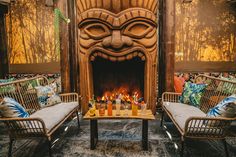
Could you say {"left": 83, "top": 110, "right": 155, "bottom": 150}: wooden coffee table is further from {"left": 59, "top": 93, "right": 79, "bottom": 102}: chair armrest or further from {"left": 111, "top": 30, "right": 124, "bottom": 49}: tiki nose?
{"left": 111, "top": 30, "right": 124, "bottom": 49}: tiki nose

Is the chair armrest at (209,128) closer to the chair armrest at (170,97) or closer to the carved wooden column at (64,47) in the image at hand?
the chair armrest at (170,97)

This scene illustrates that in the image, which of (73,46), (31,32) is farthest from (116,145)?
(31,32)

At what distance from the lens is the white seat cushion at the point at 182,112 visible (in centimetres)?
283

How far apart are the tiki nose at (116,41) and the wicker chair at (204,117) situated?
1.41 m

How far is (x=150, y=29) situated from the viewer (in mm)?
4164

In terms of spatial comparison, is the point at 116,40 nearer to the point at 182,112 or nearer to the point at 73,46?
the point at 73,46

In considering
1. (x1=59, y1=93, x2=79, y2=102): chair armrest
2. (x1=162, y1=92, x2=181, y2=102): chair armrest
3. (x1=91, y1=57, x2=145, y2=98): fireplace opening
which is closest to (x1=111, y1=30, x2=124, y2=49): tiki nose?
(x1=91, y1=57, x2=145, y2=98): fireplace opening

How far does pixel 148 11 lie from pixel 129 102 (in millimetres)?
1961

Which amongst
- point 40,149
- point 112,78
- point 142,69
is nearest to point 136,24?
point 142,69

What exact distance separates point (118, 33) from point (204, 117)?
2470 mm

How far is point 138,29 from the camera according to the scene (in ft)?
13.8

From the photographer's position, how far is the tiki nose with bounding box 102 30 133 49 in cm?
404

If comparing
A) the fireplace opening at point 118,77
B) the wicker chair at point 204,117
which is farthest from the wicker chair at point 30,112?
the wicker chair at point 204,117

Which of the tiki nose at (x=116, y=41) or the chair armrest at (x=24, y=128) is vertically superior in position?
the tiki nose at (x=116, y=41)
